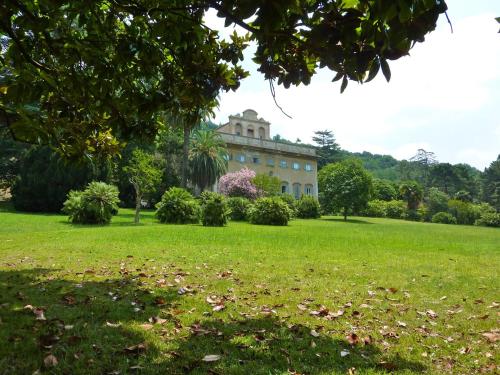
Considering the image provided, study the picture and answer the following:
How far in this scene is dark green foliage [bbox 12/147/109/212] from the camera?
27.0 metres

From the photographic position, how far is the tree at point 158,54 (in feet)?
7.58

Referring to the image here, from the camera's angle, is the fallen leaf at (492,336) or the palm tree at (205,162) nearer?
the fallen leaf at (492,336)

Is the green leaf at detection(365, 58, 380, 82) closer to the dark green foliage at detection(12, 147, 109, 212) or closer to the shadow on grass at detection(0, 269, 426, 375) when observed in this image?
the shadow on grass at detection(0, 269, 426, 375)

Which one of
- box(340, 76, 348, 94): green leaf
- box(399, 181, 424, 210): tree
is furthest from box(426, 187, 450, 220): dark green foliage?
box(340, 76, 348, 94): green leaf

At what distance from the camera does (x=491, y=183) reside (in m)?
66.6

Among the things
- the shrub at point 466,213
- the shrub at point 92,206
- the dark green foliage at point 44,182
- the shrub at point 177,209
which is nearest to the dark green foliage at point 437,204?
the shrub at point 466,213

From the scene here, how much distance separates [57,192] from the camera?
89.5ft

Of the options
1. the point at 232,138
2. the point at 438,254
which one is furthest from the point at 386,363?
the point at 232,138

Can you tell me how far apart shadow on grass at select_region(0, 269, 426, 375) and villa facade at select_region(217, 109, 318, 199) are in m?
40.4

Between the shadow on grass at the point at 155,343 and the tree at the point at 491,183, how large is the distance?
69.4 metres

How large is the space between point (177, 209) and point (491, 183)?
63.5 m

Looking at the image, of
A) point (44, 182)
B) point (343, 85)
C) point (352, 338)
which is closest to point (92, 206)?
point (44, 182)

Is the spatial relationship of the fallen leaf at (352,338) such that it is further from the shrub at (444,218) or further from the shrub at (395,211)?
the shrub at (395,211)

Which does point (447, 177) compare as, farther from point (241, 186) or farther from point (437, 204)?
point (241, 186)
